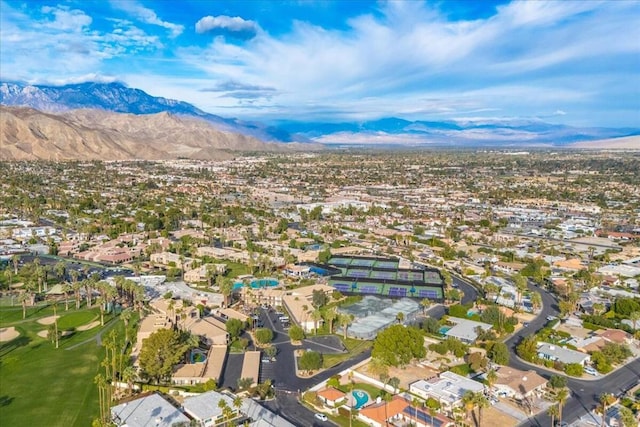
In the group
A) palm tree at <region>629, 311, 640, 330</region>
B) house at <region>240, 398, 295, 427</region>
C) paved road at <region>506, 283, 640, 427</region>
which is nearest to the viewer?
house at <region>240, 398, 295, 427</region>

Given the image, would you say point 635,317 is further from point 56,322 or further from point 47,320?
point 47,320

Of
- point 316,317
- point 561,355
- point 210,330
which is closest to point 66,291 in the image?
point 210,330

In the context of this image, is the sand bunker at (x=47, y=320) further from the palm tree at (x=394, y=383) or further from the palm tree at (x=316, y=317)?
the palm tree at (x=394, y=383)

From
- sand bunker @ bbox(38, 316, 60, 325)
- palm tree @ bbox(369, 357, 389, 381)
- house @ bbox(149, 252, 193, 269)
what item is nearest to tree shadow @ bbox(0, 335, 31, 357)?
sand bunker @ bbox(38, 316, 60, 325)

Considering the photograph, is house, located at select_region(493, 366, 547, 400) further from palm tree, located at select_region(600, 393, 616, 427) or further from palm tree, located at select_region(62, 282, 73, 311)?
palm tree, located at select_region(62, 282, 73, 311)

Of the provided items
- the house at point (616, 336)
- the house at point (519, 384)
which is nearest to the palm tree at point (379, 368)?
the house at point (519, 384)
